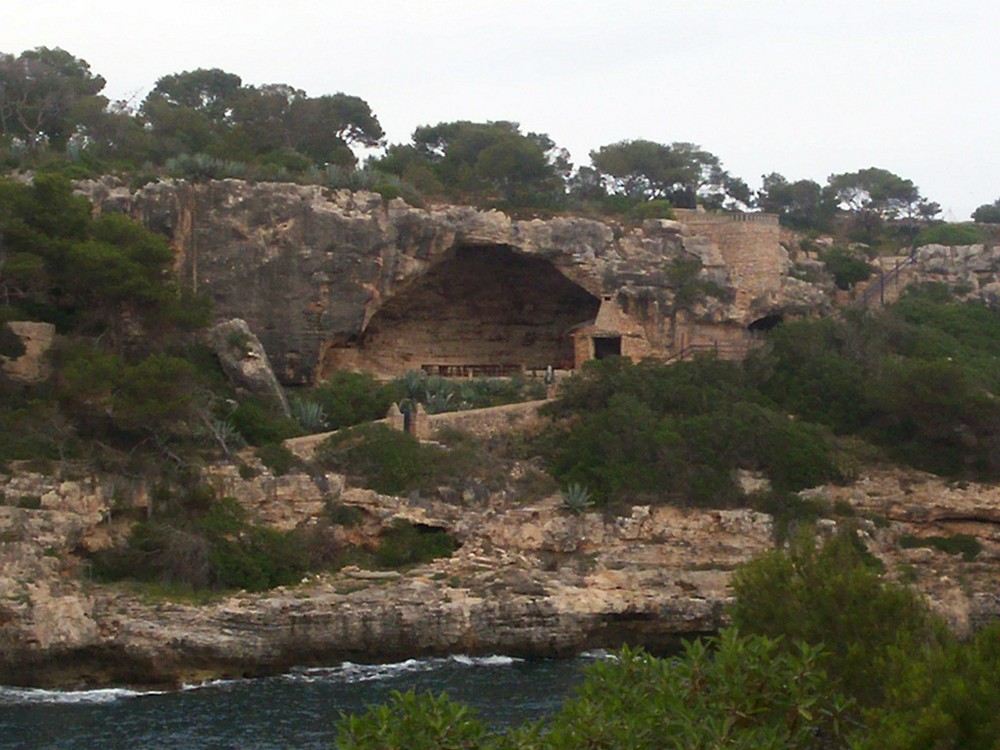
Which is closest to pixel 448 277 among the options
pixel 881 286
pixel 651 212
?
pixel 651 212

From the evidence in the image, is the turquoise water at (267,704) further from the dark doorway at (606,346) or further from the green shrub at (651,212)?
the green shrub at (651,212)

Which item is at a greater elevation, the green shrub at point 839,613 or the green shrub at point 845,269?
the green shrub at point 845,269

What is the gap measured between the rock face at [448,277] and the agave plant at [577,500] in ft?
26.0

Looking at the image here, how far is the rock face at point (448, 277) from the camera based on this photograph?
4469cm

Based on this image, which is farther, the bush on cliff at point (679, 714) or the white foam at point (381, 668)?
the white foam at point (381, 668)

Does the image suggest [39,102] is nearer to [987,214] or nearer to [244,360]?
[244,360]

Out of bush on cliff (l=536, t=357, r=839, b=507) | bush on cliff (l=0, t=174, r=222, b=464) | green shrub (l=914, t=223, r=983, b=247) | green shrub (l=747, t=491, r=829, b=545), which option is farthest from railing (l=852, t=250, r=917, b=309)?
bush on cliff (l=0, t=174, r=222, b=464)

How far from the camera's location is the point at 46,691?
33031mm

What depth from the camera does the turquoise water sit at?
2873 centimetres

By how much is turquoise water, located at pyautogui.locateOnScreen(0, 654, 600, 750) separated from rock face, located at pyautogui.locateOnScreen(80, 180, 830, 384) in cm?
1259

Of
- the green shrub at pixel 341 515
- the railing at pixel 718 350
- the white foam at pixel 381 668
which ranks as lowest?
the white foam at pixel 381 668

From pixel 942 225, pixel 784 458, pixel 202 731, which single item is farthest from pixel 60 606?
pixel 942 225

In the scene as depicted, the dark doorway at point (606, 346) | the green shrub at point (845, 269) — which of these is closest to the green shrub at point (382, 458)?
the dark doorway at point (606, 346)

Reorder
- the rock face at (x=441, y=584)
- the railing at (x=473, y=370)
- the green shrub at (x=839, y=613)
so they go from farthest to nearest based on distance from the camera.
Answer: the railing at (x=473, y=370)
the rock face at (x=441, y=584)
the green shrub at (x=839, y=613)
